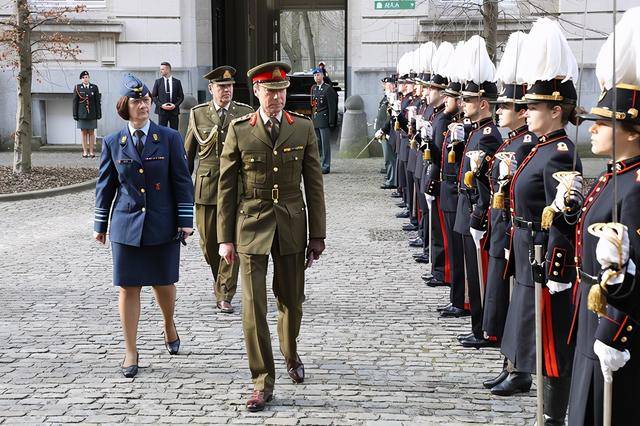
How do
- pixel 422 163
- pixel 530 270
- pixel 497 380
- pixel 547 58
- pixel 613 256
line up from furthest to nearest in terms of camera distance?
pixel 422 163 → pixel 497 380 → pixel 547 58 → pixel 530 270 → pixel 613 256

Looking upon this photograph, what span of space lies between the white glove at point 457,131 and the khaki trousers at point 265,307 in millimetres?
2481

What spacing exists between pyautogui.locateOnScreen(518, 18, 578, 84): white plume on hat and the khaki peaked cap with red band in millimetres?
1535

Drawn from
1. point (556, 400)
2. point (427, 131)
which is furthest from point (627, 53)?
point (427, 131)

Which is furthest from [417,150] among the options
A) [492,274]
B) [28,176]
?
[28,176]

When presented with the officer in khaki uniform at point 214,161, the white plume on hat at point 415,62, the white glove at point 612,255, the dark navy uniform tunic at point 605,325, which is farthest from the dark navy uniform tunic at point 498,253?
the white plume on hat at point 415,62

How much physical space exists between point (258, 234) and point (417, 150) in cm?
540

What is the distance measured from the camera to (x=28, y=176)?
1758cm

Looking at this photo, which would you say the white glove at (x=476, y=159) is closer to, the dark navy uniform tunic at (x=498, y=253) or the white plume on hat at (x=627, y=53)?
the dark navy uniform tunic at (x=498, y=253)

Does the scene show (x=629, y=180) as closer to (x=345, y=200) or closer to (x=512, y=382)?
(x=512, y=382)

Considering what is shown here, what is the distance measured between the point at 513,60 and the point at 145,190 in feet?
8.95

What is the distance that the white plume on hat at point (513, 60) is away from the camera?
656cm

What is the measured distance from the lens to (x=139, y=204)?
7016 millimetres

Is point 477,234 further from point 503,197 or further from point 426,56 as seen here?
point 426,56

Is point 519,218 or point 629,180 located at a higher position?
point 629,180
